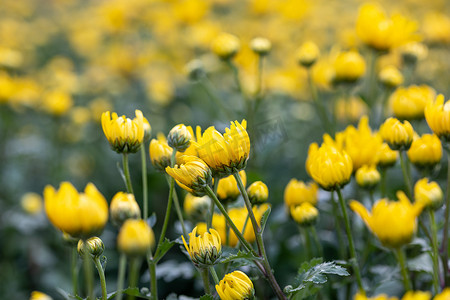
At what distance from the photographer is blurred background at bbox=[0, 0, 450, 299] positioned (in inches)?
89.0

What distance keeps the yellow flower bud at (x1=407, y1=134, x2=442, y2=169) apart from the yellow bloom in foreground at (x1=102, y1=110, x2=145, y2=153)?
28.2 inches

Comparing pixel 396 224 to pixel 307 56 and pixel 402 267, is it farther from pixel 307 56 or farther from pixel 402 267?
pixel 307 56

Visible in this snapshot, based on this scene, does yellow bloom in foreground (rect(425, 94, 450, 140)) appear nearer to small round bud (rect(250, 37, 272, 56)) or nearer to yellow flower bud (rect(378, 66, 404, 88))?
yellow flower bud (rect(378, 66, 404, 88))

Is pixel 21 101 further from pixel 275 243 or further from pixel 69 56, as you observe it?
pixel 69 56

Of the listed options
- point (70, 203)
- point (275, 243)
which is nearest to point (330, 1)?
point (275, 243)

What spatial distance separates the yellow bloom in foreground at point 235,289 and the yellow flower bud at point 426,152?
1.96 feet

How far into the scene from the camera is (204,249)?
97cm

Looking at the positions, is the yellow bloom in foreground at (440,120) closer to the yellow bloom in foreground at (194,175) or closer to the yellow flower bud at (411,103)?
the yellow flower bud at (411,103)

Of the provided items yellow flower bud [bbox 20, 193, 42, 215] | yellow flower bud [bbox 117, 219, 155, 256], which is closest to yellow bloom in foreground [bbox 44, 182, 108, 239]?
yellow flower bud [bbox 117, 219, 155, 256]

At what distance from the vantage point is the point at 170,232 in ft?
8.03

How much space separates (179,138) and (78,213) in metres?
0.36

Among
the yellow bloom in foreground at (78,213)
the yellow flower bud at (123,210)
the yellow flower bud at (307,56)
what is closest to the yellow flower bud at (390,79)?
the yellow flower bud at (307,56)

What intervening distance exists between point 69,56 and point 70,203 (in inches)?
219

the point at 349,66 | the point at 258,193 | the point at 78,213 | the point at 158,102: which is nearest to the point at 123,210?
the point at 78,213
